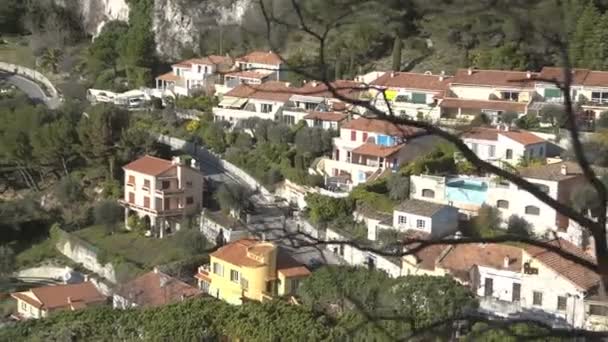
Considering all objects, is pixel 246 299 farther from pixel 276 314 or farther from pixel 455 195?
pixel 455 195

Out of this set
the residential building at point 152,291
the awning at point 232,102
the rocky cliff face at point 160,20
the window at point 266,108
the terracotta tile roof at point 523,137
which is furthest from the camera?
the rocky cliff face at point 160,20

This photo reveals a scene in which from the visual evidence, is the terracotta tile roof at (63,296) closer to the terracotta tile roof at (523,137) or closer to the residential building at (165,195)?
the residential building at (165,195)

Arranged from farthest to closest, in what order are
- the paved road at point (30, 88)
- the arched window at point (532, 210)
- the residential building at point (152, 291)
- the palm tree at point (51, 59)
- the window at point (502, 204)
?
the palm tree at point (51, 59), the paved road at point (30, 88), the window at point (502, 204), the arched window at point (532, 210), the residential building at point (152, 291)

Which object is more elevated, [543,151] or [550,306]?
[543,151]

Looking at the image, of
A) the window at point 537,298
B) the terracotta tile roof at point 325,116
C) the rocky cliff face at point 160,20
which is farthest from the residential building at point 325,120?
the window at point 537,298

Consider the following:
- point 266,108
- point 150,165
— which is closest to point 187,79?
point 266,108

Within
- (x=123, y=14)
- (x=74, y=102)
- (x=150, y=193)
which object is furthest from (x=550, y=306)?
(x=123, y=14)
